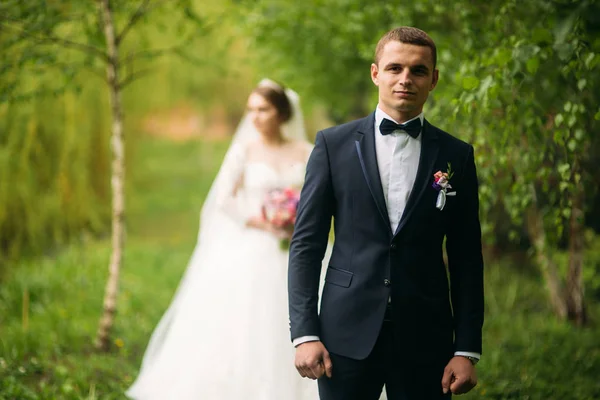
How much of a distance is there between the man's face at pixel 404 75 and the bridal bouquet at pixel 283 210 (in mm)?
2160

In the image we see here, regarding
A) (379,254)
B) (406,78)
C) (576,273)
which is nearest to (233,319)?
(379,254)

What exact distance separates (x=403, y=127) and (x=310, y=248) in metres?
0.54

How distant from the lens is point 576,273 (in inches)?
239

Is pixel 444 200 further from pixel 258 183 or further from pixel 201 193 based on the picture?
pixel 201 193

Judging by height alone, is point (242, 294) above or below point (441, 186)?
below

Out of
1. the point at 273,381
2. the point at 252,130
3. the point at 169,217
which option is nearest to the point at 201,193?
the point at 169,217

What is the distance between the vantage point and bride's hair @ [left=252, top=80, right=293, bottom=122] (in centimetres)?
459

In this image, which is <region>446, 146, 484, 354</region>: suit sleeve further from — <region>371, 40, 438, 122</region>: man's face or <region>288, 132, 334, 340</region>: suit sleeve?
<region>288, 132, 334, 340</region>: suit sleeve

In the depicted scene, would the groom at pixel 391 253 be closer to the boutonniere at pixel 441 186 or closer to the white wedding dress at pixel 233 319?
the boutonniere at pixel 441 186

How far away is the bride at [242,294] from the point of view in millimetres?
4074

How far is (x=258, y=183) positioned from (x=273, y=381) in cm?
139

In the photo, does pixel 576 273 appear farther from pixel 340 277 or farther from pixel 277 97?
pixel 340 277

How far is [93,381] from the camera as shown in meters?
4.57

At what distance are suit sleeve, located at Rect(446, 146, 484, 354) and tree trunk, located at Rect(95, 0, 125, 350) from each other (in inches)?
132
